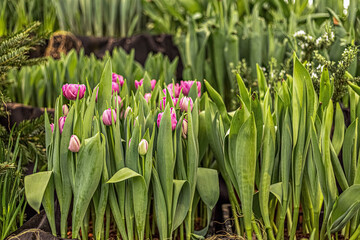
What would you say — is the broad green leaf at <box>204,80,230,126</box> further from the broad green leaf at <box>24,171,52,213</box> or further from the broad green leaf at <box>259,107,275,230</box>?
the broad green leaf at <box>24,171,52,213</box>

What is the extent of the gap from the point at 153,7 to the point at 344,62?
5.82 feet

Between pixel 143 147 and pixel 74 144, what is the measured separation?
130mm

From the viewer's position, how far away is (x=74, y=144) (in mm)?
872

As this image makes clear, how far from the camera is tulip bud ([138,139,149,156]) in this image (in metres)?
0.87

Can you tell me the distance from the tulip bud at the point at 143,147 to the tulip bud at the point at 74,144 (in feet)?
0.39

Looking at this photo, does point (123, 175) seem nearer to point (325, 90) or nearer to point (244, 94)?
Answer: point (244, 94)

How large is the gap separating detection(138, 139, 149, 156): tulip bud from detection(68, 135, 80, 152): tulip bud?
0.12 meters

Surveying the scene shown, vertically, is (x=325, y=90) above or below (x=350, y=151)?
above

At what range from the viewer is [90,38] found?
7.94ft

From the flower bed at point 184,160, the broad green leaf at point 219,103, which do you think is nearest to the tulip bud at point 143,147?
the flower bed at point 184,160

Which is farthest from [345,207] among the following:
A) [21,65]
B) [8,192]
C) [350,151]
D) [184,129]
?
[21,65]

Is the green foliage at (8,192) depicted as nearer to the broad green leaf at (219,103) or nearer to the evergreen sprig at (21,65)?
the evergreen sprig at (21,65)

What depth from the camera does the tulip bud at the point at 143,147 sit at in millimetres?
867

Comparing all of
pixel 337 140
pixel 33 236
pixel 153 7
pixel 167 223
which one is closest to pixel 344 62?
pixel 337 140
